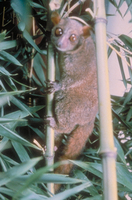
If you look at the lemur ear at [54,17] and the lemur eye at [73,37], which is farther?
the lemur eye at [73,37]

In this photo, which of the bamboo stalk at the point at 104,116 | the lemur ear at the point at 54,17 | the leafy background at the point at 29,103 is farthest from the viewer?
the lemur ear at the point at 54,17

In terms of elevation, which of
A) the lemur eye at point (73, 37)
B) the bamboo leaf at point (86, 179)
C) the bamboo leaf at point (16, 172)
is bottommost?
the bamboo leaf at point (86, 179)

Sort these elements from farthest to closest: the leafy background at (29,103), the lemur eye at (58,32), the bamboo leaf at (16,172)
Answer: the lemur eye at (58,32)
the leafy background at (29,103)
the bamboo leaf at (16,172)

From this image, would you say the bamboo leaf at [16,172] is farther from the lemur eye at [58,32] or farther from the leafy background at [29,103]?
the lemur eye at [58,32]

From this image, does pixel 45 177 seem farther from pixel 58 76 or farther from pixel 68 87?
pixel 58 76

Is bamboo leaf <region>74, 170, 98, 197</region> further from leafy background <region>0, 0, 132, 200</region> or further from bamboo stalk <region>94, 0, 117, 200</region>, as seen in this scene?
bamboo stalk <region>94, 0, 117, 200</region>

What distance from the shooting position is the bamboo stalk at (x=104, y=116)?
79 cm

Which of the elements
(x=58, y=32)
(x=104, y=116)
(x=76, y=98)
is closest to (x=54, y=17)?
(x=58, y=32)

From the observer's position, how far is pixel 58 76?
2490 mm

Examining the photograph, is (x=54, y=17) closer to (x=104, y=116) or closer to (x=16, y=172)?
(x=104, y=116)

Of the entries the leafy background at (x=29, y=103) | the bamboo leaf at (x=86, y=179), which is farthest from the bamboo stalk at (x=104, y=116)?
the bamboo leaf at (x=86, y=179)

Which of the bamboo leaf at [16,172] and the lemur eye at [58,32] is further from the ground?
the lemur eye at [58,32]

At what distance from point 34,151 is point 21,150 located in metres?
0.59

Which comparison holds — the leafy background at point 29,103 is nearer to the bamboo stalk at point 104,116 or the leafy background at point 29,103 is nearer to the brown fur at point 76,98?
the brown fur at point 76,98
